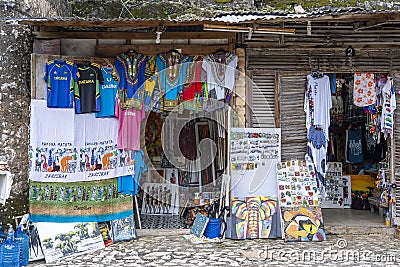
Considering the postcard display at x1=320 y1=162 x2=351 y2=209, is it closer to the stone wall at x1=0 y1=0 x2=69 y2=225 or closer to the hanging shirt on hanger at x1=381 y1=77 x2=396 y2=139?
the hanging shirt on hanger at x1=381 y1=77 x2=396 y2=139

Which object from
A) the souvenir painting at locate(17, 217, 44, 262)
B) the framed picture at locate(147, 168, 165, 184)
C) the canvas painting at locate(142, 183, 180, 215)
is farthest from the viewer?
the framed picture at locate(147, 168, 165, 184)

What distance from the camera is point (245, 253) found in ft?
23.3

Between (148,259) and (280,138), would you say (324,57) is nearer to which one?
(280,138)

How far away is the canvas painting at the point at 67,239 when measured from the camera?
22.8ft

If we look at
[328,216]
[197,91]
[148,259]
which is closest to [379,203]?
[328,216]

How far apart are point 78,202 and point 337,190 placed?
6105 millimetres

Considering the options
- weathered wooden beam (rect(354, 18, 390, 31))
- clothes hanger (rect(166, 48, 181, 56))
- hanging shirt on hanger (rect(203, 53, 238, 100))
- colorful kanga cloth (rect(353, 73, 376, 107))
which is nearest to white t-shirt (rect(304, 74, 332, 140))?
colorful kanga cloth (rect(353, 73, 376, 107))

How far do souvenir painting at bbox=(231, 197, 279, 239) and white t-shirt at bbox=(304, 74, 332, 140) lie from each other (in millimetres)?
1623

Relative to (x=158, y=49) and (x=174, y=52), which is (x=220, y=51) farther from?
(x=158, y=49)

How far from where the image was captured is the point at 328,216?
31.6 feet

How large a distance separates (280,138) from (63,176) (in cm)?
368

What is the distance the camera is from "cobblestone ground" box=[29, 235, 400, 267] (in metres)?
6.70

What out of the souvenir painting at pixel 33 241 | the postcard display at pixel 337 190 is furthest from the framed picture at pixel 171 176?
the postcard display at pixel 337 190

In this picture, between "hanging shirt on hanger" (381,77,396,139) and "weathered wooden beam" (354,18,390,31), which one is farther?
"hanging shirt on hanger" (381,77,396,139)
